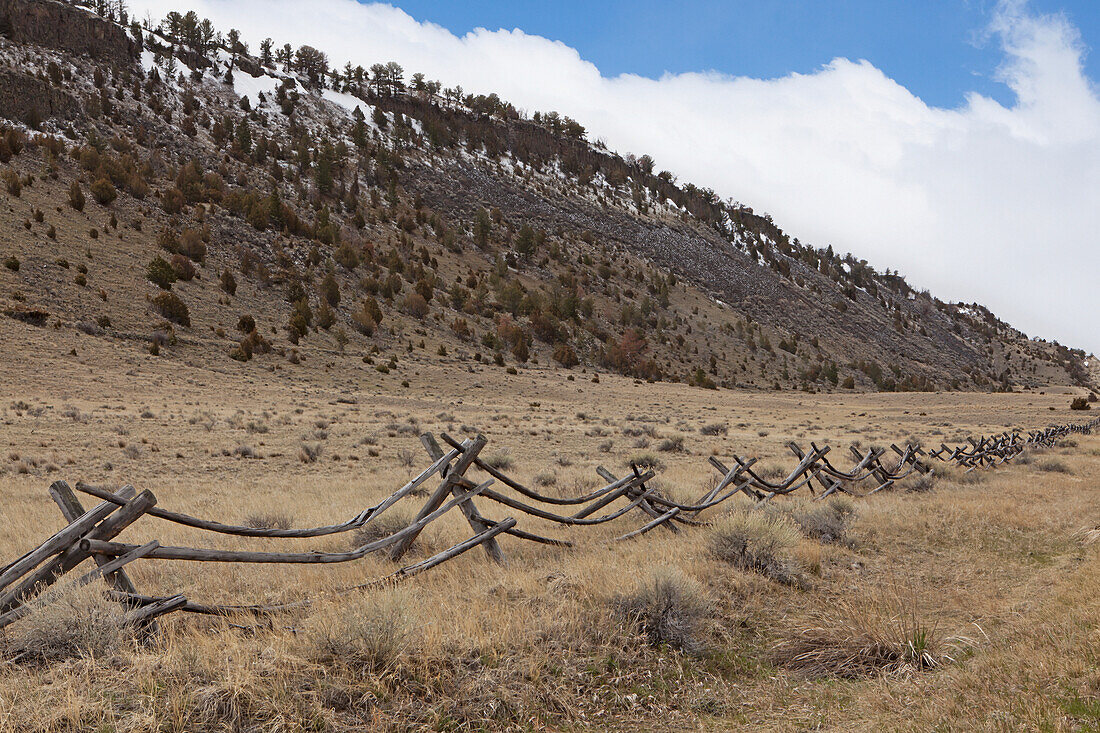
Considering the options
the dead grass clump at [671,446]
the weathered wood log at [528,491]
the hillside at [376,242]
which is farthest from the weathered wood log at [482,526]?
the hillside at [376,242]

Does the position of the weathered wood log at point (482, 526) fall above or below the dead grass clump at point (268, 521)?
above

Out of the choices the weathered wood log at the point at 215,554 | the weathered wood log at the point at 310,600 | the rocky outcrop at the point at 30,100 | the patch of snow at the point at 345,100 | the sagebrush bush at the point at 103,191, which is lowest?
the weathered wood log at the point at 310,600

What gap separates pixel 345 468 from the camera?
47.3 feet

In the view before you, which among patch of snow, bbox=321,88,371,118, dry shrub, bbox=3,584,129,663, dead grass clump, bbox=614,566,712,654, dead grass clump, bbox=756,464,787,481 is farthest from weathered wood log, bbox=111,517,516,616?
patch of snow, bbox=321,88,371,118

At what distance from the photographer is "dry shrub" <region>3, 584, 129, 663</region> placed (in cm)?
367

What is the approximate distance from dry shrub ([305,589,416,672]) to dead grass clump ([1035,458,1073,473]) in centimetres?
1747

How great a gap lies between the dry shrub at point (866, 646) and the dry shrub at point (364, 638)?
2708 millimetres

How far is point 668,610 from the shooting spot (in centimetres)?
465

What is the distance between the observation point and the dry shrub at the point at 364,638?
363 centimetres

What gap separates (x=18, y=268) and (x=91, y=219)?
28.3 feet

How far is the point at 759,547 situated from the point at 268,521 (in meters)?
6.45

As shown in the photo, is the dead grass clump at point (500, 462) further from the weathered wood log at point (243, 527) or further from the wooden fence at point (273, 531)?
the weathered wood log at point (243, 527)

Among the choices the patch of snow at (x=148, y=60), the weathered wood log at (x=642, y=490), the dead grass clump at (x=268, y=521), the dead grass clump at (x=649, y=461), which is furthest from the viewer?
the patch of snow at (x=148, y=60)

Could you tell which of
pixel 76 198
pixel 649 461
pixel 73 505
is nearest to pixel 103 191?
pixel 76 198
